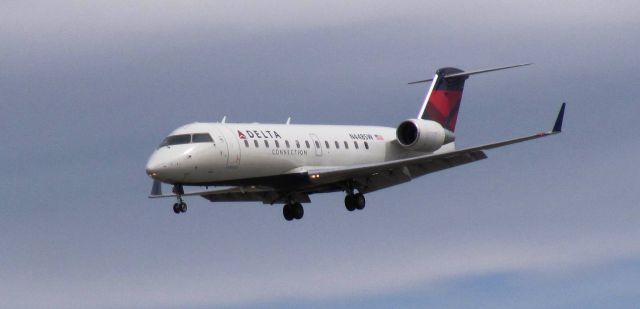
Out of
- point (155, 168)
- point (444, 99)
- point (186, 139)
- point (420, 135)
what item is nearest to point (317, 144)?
point (420, 135)

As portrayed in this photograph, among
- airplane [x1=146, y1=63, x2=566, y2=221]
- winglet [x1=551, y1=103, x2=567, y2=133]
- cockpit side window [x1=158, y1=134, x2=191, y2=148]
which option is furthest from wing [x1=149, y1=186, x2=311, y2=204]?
winglet [x1=551, y1=103, x2=567, y2=133]

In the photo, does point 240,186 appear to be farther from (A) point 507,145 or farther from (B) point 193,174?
(A) point 507,145

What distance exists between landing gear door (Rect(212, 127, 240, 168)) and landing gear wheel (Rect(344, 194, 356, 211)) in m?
5.96

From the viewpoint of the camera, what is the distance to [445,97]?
6525 cm

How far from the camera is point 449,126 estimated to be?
65062 millimetres

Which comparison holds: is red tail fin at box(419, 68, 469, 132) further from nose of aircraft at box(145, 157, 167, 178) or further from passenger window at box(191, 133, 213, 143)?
nose of aircraft at box(145, 157, 167, 178)

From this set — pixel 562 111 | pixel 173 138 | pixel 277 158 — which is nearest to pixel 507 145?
pixel 562 111

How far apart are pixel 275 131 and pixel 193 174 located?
440 cm

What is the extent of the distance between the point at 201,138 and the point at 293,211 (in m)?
7.20

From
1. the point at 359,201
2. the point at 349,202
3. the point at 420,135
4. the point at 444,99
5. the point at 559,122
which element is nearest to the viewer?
the point at 559,122

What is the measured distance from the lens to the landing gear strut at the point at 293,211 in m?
60.4

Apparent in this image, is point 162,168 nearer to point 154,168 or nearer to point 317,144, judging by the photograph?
point 154,168

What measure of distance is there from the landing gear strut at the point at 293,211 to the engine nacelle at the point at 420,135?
4.49m

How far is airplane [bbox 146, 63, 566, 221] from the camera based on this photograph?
54.1 m
